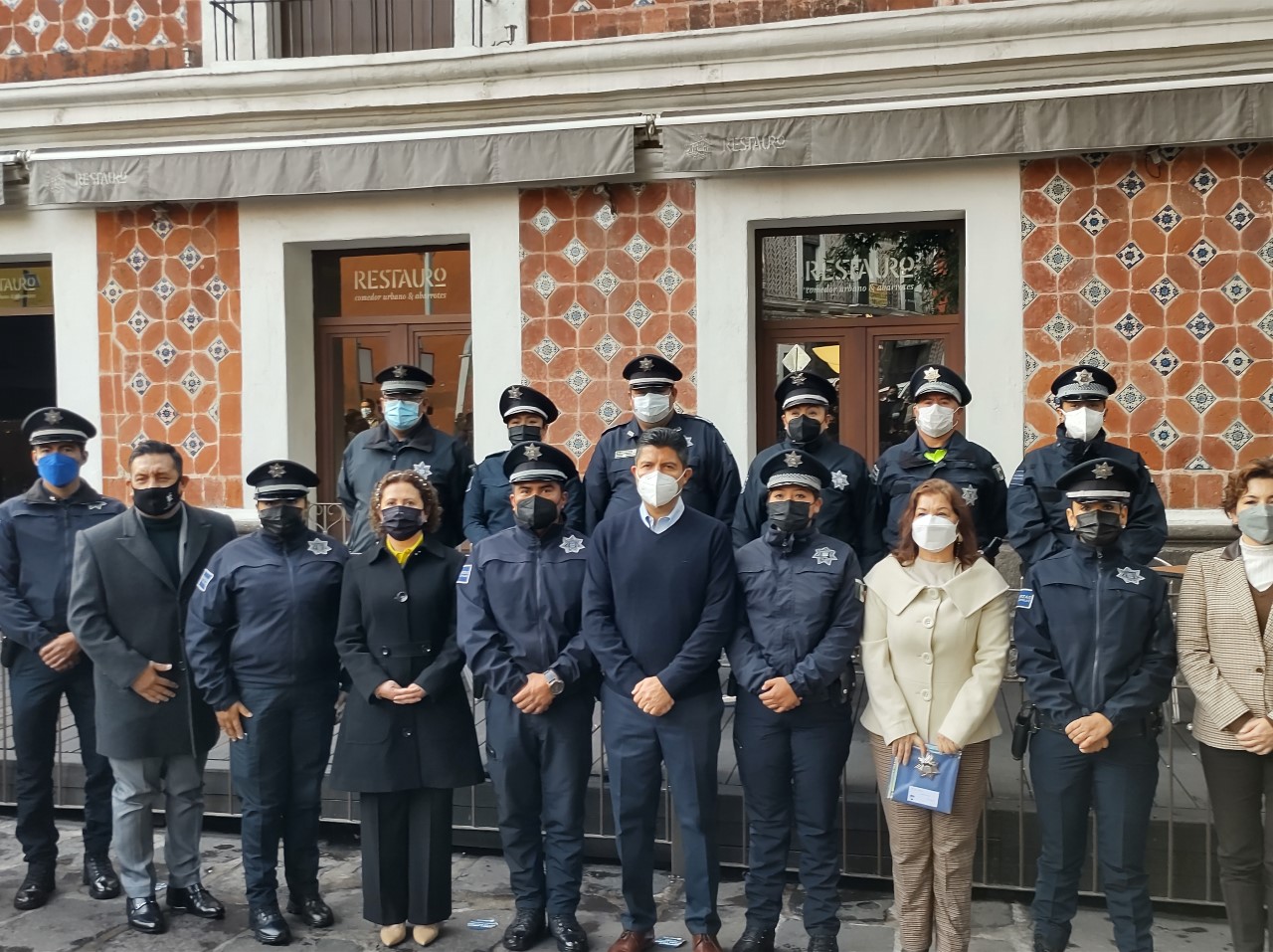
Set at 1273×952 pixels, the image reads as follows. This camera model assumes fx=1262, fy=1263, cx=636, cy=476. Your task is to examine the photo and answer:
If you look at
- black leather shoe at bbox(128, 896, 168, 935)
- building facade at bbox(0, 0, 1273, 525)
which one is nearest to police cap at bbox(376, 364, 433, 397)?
black leather shoe at bbox(128, 896, 168, 935)

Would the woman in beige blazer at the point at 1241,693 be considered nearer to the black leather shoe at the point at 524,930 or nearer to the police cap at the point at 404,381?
the black leather shoe at the point at 524,930

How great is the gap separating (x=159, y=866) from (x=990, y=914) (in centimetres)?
405

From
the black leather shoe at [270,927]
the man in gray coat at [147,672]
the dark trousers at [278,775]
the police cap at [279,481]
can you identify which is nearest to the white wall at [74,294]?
the man in gray coat at [147,672]

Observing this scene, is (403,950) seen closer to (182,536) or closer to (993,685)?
(182,536)

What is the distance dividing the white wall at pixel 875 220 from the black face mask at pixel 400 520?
4.64 meters

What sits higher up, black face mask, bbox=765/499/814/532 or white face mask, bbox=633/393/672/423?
white face mask, bbox=633/393/672/423

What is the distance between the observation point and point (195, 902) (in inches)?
224

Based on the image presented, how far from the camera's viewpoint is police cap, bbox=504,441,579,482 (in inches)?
211

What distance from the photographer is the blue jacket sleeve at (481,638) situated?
5184 millimetres

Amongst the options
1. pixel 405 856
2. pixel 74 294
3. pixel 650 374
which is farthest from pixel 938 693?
pixel 74 294

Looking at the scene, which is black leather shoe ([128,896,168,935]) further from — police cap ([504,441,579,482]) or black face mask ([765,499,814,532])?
black face mask ([765,499,814,532])

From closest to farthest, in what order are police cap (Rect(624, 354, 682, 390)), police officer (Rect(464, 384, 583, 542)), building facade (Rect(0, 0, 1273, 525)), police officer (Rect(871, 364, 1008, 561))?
1. police cap (Rect(624, 354, 682, 390))
2. police officer (Rect(871, 364, 1008, 561))
3. police officer (Rect(464, 384, 583, 542))
4. building facade (Rect(0, 0, 1273, 525))

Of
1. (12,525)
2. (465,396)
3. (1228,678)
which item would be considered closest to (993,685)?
(1228,678)

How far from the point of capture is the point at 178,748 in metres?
5.62
